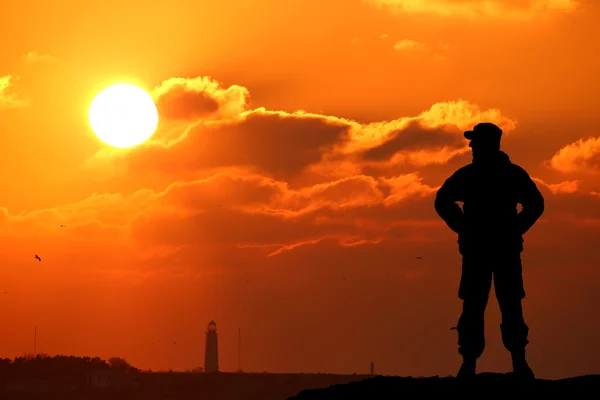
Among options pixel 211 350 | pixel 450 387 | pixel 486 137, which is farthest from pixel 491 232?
pixel 211 350

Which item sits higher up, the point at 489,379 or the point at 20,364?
the point at 20,364

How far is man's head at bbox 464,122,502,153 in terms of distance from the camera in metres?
23.7

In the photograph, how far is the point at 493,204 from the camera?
77.8ft

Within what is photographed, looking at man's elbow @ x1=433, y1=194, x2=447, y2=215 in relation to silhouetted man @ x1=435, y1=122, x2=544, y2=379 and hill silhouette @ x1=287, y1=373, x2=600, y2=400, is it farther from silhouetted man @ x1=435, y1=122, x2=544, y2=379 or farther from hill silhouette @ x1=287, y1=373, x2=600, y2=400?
hill silhouette @ x1=287, y1=373, x2=600, y2=400

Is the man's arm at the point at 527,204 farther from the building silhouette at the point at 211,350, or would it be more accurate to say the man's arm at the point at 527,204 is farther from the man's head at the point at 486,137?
the building silhouette at the point at 211,350

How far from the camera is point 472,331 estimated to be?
2375 cm

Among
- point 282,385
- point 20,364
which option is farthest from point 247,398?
point 20,364

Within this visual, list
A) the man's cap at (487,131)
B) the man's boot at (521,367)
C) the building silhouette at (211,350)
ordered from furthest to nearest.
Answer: the building silhouette at (211,350), the man's cap at (487,131), the man's boot at (521,367)

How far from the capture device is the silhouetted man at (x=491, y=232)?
23656mm

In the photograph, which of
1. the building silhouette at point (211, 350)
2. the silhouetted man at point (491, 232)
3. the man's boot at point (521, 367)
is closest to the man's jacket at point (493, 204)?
the silhouetted man at point (491, 232)

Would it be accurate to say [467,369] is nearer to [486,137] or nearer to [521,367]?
[521,367]

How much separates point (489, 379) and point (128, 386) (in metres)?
108

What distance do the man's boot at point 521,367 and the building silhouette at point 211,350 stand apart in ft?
360

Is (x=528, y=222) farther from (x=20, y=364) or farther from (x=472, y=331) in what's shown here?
(x=20, y=364)
